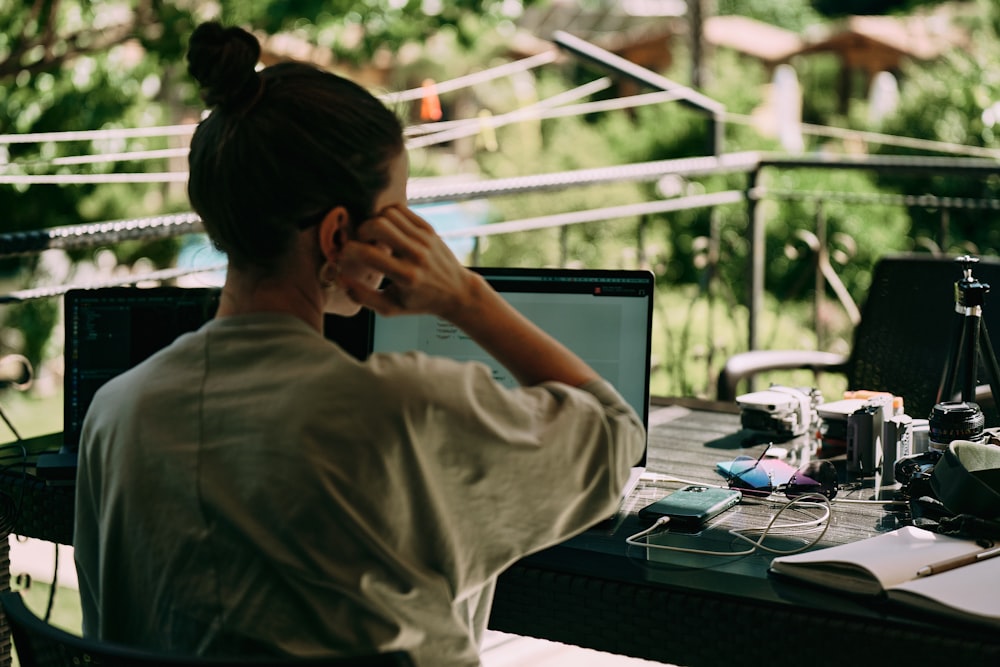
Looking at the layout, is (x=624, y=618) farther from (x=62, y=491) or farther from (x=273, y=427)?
(x=62, y=491)

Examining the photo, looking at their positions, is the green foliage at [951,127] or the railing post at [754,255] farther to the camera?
the green foliage at [951,127]

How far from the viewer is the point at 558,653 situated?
3.09 metres

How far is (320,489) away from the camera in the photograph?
1.02 meters

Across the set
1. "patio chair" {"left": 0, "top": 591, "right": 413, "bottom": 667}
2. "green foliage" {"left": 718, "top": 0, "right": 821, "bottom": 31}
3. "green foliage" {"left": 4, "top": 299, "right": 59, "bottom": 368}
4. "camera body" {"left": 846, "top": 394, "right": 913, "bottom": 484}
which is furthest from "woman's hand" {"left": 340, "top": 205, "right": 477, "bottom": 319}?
"green foliage" {"left": 718, "top": 0, "right": 821, "bottom": 31}

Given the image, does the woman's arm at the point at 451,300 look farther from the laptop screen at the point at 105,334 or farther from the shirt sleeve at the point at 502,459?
the laptop screen at the point at 105,334

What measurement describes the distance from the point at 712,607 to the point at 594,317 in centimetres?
68

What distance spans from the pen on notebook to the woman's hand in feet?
2.14

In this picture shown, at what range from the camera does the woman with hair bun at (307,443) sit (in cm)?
103

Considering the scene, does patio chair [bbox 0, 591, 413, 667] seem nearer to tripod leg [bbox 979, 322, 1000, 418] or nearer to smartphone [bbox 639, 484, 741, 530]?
smartphone [bbox 639, 484, 741, 530]

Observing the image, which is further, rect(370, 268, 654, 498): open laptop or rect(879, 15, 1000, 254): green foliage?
rect(879, 15, 1000, 254): green foliage

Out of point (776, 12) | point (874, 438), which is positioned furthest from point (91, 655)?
point (776, 12)

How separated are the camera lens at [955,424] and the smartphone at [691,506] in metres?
0.34

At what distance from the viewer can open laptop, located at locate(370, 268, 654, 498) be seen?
6.08 feet

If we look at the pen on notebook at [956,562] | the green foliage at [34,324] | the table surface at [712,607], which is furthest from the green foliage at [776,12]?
the pen on notebook at [956,562]
